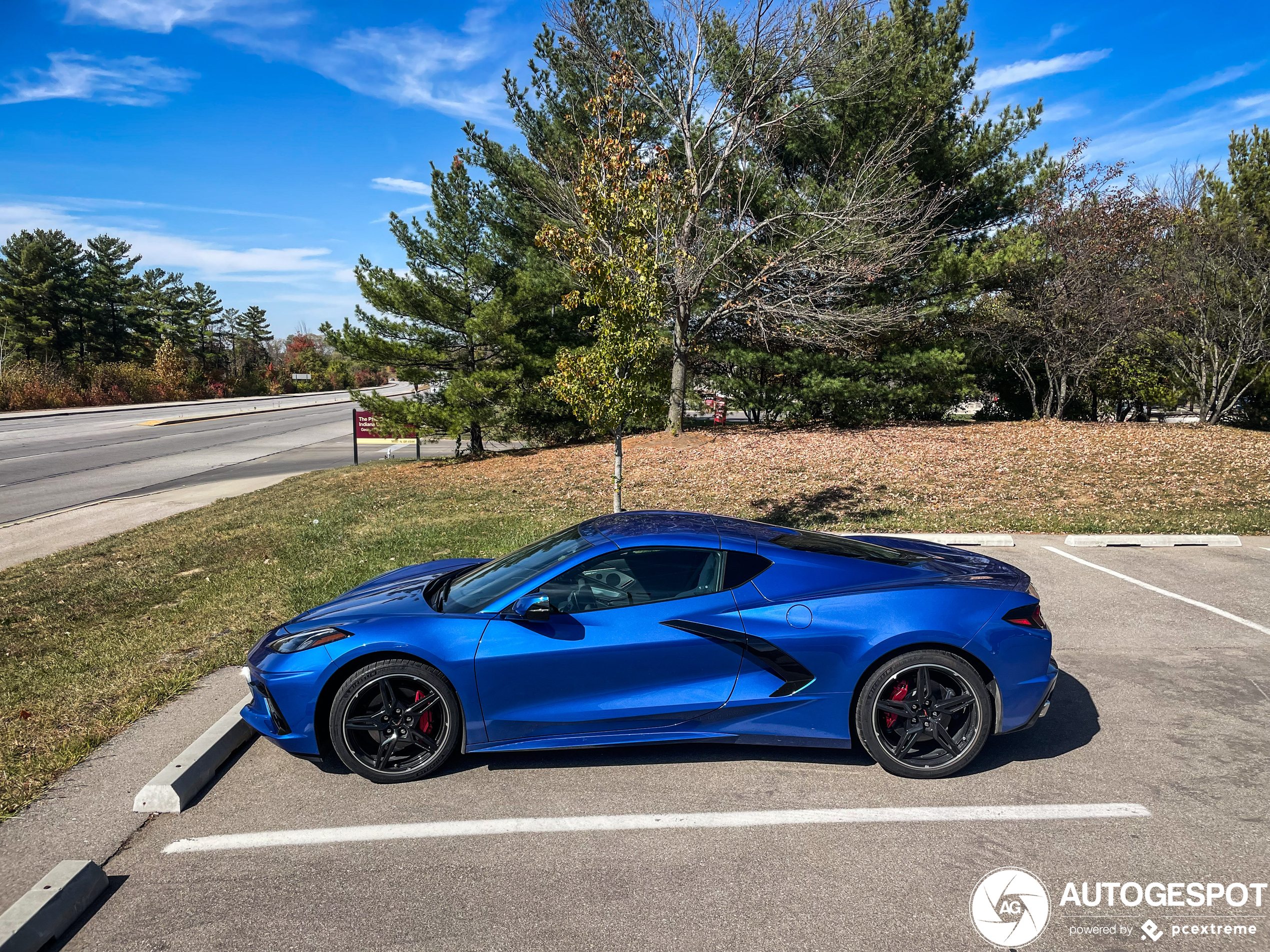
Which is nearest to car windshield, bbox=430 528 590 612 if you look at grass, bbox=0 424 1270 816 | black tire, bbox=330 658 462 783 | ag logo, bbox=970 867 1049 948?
black tire, bbox=330 658 462 783

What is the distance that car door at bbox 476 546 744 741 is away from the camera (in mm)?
3828

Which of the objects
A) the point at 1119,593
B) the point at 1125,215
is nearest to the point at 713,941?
the point at 1119,593

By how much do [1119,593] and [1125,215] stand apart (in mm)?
16748

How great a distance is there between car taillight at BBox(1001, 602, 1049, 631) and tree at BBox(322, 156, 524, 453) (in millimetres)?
14238

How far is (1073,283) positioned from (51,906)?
68.4ft

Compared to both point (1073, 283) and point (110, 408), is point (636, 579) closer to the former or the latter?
point (1073, 283)

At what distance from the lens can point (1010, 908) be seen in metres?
2.87

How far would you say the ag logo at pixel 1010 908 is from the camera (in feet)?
8.93

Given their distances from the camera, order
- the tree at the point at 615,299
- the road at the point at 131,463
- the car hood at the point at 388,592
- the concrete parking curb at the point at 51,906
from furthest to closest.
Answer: the road at the point at 131,463 → the tree at the point at 615,299 → the car hood at the point at 388,592 → the concrete parking curb at the point at 51,906

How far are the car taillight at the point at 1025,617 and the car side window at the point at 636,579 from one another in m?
1.49

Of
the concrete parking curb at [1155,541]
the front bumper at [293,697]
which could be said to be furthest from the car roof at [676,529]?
the concrete parking curb at [1155,541]

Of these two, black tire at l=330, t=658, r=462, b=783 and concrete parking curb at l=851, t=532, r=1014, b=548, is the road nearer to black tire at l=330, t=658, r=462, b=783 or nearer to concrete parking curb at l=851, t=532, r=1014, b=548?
black tire at l=330, t=658, r=462, b=783

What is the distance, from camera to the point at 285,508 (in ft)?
41.1

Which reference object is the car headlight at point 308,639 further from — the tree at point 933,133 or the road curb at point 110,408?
the road curb at point 110,408
